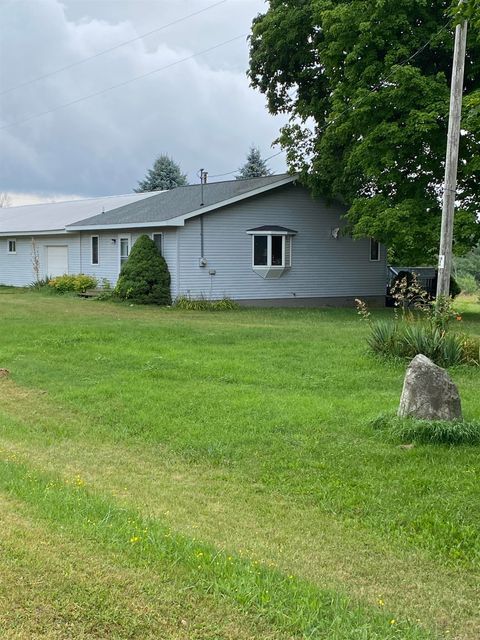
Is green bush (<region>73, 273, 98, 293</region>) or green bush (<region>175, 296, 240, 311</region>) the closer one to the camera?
green bush (<region>175, 296, 240, 311</region>)

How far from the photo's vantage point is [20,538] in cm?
396

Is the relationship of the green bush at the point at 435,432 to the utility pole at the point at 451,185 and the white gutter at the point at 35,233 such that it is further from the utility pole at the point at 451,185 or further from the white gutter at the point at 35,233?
the white gutter at the point at 35,233

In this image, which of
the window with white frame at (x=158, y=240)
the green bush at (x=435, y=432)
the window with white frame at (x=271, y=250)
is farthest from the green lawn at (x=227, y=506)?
the window with white frame at (x=271, y=250)

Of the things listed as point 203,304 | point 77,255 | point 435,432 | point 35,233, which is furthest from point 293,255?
point 435,432

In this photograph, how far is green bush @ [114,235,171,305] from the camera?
21891 millimetres

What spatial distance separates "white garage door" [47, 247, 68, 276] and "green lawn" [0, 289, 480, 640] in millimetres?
17883

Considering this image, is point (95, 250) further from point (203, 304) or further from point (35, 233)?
point (203, 304)

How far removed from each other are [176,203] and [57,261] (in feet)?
23.1

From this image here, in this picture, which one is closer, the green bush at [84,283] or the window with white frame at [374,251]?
the green bush at [84,283]

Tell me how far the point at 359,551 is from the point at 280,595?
1.06 meters

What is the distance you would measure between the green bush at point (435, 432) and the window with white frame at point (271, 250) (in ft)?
56.1

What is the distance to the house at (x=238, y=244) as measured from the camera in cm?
2248

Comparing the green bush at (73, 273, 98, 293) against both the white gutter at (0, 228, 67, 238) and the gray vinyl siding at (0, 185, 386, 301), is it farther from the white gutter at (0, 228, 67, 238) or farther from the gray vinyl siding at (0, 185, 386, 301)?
the white gutter at (0, 228, 67, 238)

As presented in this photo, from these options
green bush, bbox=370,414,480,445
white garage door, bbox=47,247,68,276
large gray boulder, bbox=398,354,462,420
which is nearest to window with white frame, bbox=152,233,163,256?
white garage door, bbox=47,247,68,276
